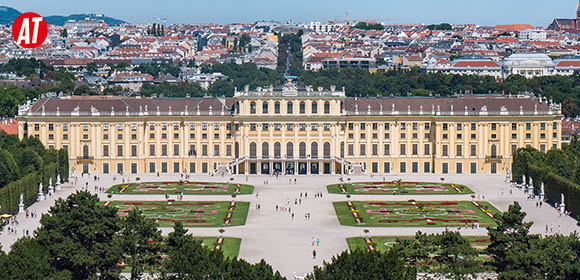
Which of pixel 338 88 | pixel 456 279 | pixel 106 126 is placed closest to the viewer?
pixel 456 279

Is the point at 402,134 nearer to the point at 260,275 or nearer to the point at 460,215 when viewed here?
the point at 460,215

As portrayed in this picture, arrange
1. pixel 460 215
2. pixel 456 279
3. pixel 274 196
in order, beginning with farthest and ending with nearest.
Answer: pixel 274 196, pixel 460 215, pixel 456 279

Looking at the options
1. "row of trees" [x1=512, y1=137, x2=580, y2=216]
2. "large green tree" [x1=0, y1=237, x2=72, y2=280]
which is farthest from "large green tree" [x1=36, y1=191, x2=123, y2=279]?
"row of trees" [x1=512, y1=137, x2=580, y2=216]

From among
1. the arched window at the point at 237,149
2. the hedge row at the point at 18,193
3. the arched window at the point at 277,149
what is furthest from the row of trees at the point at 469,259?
the arched window at the point at 237,149

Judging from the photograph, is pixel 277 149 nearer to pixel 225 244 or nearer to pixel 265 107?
pixel 265 107

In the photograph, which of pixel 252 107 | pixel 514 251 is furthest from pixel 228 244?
pixel 252 107

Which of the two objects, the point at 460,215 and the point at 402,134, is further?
the point at 402,134

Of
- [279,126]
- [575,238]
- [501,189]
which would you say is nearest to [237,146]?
[279,126]
